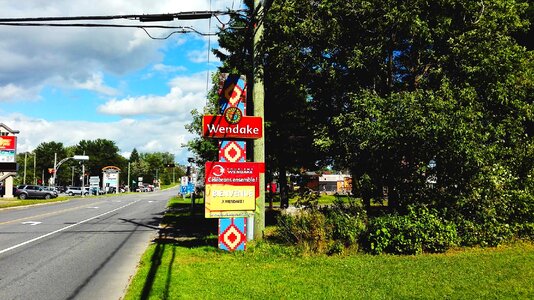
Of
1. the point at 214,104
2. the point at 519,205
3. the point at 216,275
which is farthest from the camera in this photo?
the point at 214,104

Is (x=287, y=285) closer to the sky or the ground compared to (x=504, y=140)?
closer to the ground

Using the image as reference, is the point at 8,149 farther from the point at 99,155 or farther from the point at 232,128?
the point at 99,155

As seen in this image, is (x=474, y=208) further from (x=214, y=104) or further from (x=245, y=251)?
(x=214, y=104)

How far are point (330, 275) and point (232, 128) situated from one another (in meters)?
5.44

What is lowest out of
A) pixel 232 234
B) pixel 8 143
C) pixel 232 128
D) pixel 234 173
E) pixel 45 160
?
pixel 232 234

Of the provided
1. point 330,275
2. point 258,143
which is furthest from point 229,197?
point 330,275

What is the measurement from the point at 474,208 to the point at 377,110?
4177 millimetres

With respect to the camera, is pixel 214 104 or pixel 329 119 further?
pixel 214 104

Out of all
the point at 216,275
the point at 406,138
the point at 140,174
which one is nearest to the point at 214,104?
the point at 406,138

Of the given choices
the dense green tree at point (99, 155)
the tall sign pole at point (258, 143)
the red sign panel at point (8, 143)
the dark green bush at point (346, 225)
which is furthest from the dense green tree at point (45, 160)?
the dark green bush at point (346, 225)

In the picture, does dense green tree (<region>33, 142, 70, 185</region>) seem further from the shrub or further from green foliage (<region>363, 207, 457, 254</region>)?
green foliage (<region>363, 207, 457, 254</region>)

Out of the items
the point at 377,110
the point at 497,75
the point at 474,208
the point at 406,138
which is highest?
the point at 497,75

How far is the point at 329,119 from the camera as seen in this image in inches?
652

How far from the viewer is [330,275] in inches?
363
